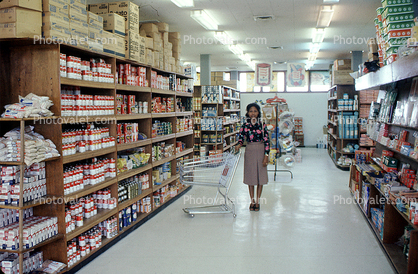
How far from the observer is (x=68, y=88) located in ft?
13.0

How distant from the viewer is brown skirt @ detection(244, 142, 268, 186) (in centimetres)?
561

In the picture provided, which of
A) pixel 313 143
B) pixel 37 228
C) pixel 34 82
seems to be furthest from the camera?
pixel 313 143

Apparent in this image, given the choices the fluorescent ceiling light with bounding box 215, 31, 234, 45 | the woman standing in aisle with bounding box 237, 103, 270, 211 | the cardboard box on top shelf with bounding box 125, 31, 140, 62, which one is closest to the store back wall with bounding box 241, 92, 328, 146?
the fluorescent ceiling light with bounding box 215, 31, 234, 45

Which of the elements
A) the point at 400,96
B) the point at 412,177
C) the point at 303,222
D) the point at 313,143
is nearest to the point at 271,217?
the point at 303,222

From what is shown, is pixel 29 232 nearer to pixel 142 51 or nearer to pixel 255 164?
pixel 142 51

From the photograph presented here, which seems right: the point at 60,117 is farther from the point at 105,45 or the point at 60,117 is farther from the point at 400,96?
the point at 400,96

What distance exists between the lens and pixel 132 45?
4785 mm

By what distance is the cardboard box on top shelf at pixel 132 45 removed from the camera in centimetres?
470

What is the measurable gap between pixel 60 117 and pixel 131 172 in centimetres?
172

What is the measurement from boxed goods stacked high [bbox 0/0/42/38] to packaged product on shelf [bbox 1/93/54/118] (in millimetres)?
590

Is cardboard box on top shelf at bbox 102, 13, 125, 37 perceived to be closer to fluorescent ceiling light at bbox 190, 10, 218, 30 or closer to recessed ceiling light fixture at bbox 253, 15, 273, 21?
fluorescent ceiling light at bbox 190, 10, 218, 30

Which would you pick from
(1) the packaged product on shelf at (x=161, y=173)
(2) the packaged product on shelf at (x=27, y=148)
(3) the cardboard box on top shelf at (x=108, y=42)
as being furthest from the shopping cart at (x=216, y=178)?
(2) the packaged product on shelf at (x=27, y=148)

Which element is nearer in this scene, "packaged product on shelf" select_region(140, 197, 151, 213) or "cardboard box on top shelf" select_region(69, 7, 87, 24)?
"cardboard box on top shelf" select_region(69, 7, 87, 24)

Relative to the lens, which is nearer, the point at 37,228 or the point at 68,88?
the point at 37,228
